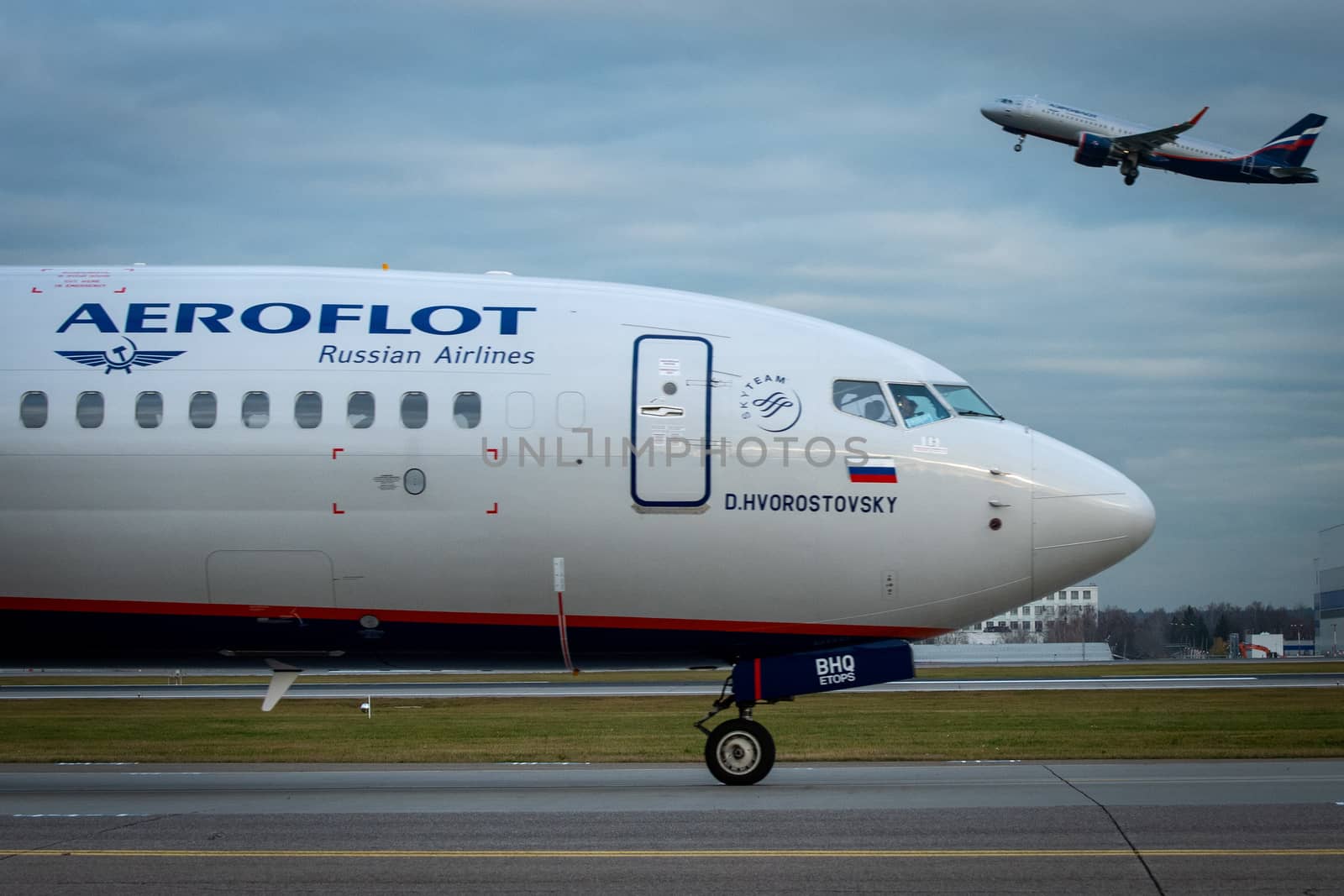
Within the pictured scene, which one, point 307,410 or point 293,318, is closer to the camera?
point 307,410

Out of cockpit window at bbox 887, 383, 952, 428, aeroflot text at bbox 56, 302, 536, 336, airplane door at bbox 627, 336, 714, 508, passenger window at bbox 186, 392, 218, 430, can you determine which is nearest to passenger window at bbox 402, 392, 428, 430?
aeroflot text at bbox 56, 302, 536, 336

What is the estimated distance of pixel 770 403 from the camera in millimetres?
15414

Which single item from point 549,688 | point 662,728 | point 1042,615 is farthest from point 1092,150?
point 1042,615

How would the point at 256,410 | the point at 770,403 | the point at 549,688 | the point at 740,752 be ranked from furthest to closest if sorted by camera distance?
the point at 549,688
the point at 740,752
the point at 770,403
the point at 256,410

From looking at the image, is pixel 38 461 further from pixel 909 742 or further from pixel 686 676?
pixel 686 676

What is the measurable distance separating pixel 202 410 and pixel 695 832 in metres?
7.17

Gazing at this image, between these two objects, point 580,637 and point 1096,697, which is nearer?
point 580,637

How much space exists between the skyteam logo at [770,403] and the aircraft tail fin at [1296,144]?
7177 cm

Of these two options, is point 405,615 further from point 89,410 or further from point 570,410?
point 89,410

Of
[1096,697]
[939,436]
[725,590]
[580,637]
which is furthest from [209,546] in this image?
[1096,697]

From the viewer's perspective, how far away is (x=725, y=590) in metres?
15.3

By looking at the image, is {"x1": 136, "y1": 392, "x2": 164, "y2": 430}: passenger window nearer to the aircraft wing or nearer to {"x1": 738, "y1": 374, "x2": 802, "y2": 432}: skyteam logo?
{"x1": 738, "y1": 374, "x2": 802, "y2": 432}: skyteam logo

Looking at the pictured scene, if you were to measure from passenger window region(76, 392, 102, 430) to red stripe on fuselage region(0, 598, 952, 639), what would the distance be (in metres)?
1.98

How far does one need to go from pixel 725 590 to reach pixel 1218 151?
235 feet
